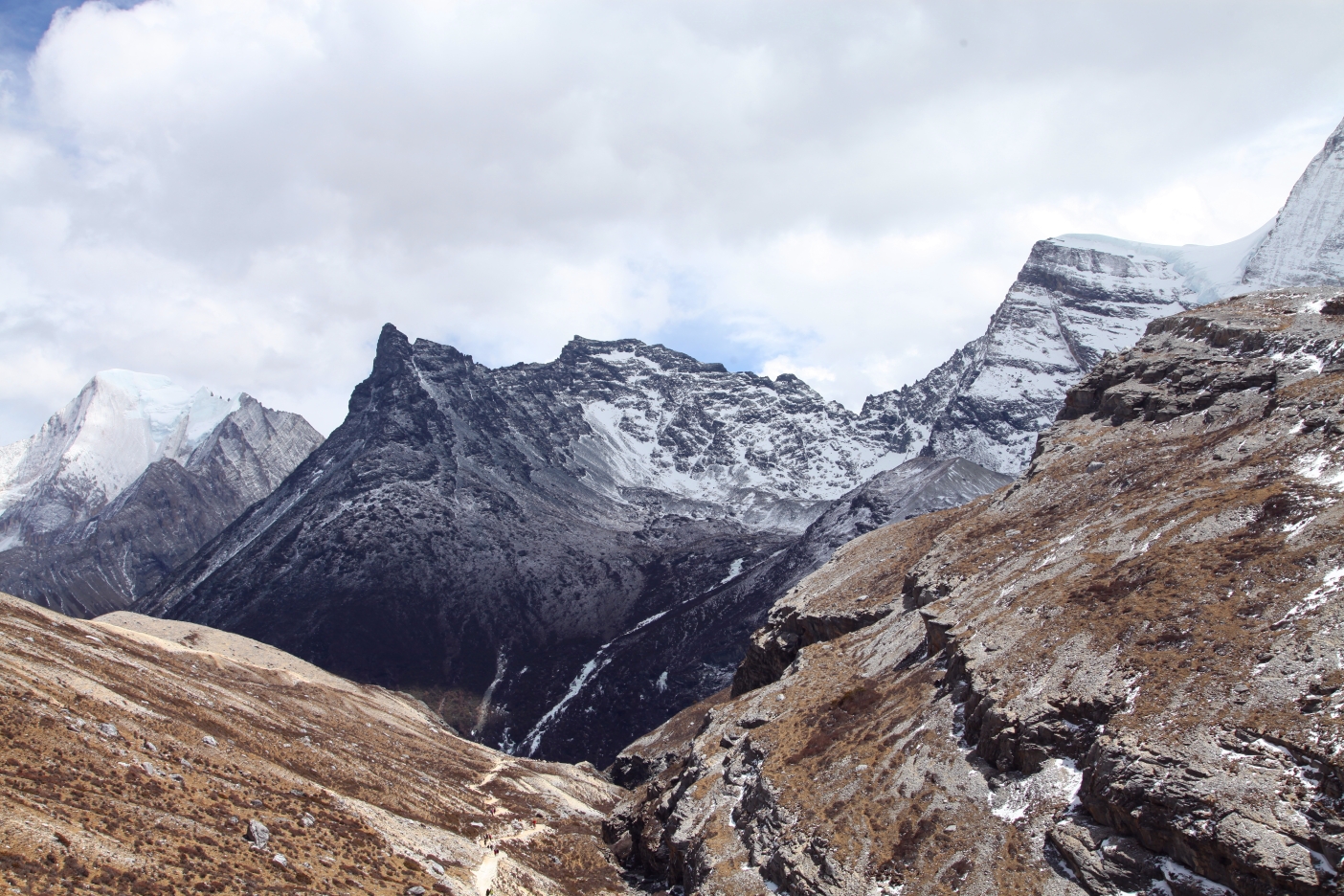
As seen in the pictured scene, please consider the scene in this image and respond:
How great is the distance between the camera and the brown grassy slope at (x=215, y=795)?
1196 inches

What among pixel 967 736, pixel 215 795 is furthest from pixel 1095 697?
pixel 215 795

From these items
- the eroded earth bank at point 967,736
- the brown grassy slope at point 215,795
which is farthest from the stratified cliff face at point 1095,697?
the brown grassy slope at point 215,795

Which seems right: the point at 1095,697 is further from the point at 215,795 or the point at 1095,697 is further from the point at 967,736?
the point at 215,795

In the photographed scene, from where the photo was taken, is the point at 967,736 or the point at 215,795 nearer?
the point at 215,795

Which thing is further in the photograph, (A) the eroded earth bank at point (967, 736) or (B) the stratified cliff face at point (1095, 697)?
(A) the eroded earth bank at point (967, 736)

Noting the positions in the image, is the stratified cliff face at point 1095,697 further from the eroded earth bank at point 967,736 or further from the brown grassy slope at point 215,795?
the brown grassy slope at point 215,795

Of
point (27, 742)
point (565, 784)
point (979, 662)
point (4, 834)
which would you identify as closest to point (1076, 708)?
point (979, 662)

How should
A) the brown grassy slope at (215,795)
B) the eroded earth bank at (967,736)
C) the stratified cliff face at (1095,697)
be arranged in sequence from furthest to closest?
the brown grassy slope at (215,795)
the eroded earth bank at (967,736)
the stratified cliff face at (1095,697)

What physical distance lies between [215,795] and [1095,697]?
39865 mm

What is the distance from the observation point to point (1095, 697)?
1398 inches

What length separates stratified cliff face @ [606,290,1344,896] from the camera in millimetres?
28734

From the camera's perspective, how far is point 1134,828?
30.2 meters

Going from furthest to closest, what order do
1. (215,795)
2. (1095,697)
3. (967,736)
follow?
1. (967,736)
2. (215,795)
3. (1095,697)

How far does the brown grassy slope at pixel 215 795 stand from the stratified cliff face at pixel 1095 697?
40.2ft
